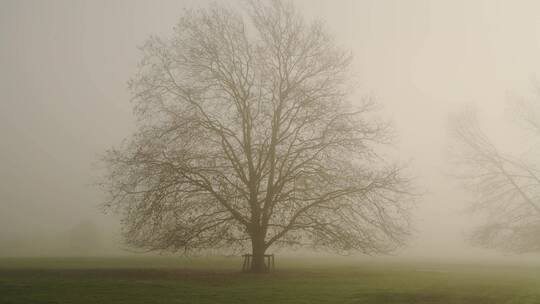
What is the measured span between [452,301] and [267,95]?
596 inches

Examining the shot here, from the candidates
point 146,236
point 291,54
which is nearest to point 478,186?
point 291,54

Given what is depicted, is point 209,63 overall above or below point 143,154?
above

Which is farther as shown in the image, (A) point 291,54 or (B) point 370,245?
(A) point 291,54

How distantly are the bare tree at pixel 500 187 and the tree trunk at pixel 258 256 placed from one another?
1407cm

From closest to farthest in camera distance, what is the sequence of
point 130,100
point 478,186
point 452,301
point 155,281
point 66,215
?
point 452,301, point 155,281, point 130,100, point 478,186, point 66,215

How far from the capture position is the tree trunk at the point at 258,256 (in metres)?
25.0

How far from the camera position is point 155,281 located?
19750 mm

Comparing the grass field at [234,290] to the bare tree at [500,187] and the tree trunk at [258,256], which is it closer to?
the tree trunk at [258,256]

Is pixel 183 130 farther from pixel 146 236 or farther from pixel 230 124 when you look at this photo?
pixel 146 236

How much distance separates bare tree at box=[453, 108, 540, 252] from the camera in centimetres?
2942

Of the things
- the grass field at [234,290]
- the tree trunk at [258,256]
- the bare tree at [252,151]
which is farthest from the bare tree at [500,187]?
the tree trunk at [258,256]

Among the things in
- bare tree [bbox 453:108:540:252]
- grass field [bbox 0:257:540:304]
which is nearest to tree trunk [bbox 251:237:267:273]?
grass field [bbox 0:257:540:304]

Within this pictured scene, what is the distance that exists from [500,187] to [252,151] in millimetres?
16577

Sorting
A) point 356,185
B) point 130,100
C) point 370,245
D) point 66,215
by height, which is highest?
point 66,215
